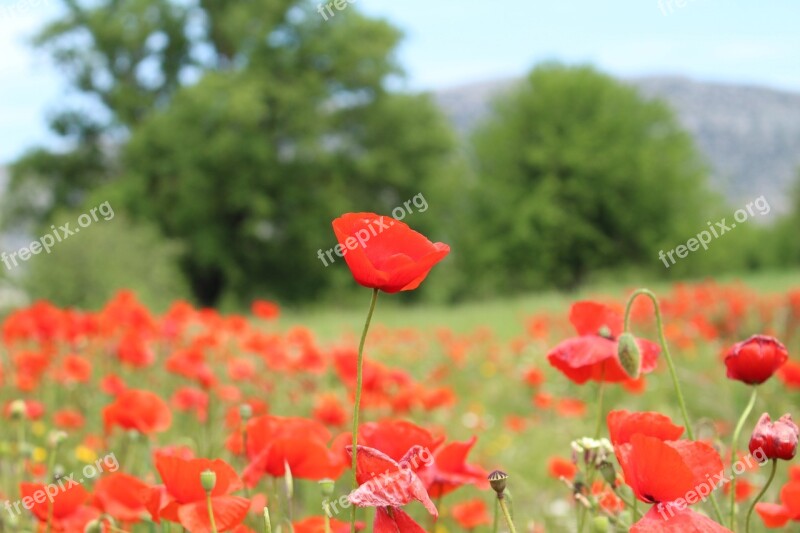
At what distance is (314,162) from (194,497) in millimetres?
23639

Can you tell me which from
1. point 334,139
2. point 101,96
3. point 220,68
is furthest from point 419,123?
point 101,96

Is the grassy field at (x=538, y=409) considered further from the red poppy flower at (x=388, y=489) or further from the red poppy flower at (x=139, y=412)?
the red poppy flower at (x=388, y=489)

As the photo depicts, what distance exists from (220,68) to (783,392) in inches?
911

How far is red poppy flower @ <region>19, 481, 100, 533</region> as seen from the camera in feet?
3.90

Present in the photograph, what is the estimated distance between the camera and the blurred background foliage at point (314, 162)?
23.0m

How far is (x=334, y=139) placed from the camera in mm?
25359

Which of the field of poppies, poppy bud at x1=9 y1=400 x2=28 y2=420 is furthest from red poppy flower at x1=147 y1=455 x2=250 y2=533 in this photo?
A: poppy bud at x1=9 y1=400 x2=28 y2=420

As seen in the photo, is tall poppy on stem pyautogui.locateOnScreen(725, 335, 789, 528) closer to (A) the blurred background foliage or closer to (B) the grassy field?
(B) the grassy field

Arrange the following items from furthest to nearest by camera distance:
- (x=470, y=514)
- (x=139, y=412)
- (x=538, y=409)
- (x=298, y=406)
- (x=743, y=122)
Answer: (x=743, y=122)
(x=538, y=409)
(x=298, y=406)
(x=470, y=514)
(x=139, y=412)

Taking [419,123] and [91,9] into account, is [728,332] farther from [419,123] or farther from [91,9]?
[91,9]

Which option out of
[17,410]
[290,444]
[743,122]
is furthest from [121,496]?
[743,122]

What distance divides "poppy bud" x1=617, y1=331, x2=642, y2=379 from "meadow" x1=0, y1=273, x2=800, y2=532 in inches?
4.5

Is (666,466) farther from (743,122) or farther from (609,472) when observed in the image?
(743,122)

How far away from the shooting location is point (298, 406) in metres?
3.57
